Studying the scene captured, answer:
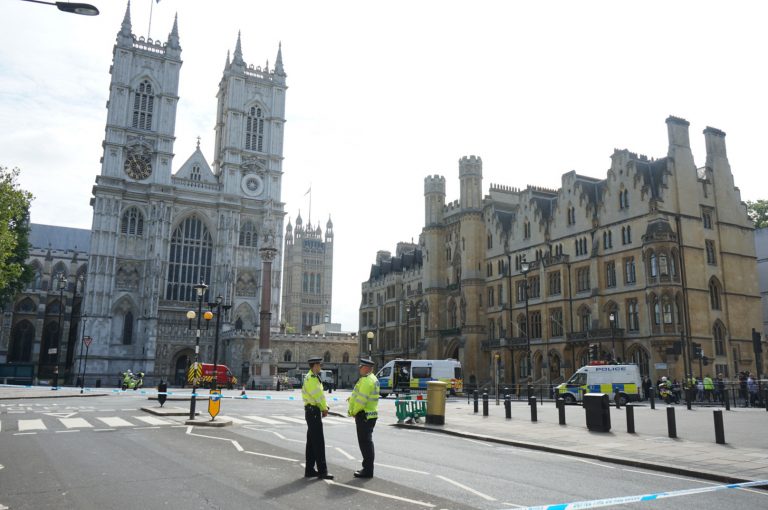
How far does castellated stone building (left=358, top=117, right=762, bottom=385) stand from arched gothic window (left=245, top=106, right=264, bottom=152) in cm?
3607

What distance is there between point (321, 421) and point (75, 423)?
449 inches


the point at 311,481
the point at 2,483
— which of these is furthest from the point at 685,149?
the point at 2,483

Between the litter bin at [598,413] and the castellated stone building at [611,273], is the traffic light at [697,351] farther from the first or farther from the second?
the litter bin at [598,413]

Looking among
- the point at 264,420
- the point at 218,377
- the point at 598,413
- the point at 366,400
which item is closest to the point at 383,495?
the point at 366,400

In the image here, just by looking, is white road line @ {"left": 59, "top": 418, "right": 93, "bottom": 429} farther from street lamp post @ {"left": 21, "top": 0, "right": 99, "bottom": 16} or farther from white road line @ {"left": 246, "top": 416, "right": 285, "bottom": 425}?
street lamp post @ {"left": 21, "top": 0, "right": 99, "bottom": 16}

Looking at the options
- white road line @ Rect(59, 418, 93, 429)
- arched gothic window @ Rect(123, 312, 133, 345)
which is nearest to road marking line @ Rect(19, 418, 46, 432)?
white road line @ Rect(59, 418, 93, 429)

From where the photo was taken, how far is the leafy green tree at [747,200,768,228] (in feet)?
176

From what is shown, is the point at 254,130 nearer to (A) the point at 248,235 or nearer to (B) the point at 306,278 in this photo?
(A) the point at 248,235

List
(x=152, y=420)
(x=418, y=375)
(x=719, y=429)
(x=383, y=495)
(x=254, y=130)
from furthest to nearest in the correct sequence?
1. (x=254, y=130)
2. (x=418, y=375)
3. (x=152, y=420)
4. (x=719, y=429)
5. (x=383, y=495)

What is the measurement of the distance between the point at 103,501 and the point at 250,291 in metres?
68.8

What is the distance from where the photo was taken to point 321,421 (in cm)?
904

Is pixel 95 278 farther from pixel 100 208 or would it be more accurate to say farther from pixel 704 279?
pixel 704 279

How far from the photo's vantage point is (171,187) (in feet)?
239

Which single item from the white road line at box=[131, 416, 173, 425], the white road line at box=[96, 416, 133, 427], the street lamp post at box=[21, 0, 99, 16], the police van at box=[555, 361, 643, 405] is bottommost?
the white road line at box=[131, 416, 173, 425]
